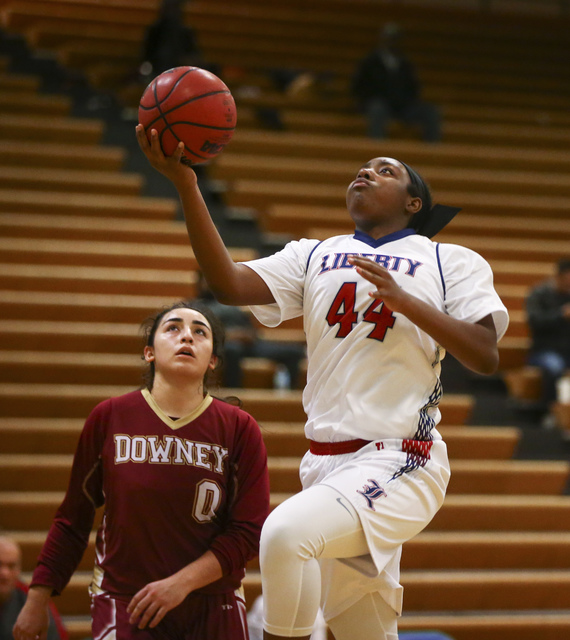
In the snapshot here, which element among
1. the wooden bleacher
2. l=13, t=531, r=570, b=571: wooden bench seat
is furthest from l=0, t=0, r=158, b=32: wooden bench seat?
l=13, t=531, r=570, b=571: wooden bench seat

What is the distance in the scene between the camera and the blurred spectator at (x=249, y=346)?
5.92 m

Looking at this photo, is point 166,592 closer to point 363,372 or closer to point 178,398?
point 178,398

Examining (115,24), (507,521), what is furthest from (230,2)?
(507,521)

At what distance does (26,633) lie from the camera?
2490 mm

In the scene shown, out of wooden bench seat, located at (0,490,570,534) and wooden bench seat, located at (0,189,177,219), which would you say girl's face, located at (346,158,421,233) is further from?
wooden bench seat, located at (0,189,177,219)

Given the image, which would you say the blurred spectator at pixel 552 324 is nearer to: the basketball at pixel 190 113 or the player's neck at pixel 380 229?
the player's neck at pixel 380 229

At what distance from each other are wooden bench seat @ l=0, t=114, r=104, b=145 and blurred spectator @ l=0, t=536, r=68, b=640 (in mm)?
4937

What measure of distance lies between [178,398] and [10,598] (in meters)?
1.68

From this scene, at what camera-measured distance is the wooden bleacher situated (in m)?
5.18

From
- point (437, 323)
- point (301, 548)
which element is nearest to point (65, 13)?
point (437, 323)

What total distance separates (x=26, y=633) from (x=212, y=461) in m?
0.67

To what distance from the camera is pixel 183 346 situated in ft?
8.63

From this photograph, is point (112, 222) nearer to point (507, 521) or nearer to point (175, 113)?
point (507, 521)

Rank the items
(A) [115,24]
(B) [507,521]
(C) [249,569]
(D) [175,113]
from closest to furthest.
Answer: (D) [175,113] → (C) [249,569] → (B) [507,521] → (A) [115,24]
